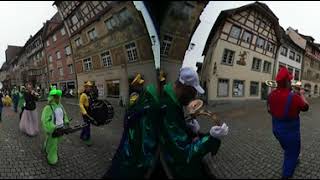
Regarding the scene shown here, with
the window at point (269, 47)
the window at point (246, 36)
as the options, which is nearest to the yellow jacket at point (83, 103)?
the window at point (246, 36)

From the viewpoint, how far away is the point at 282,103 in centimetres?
143

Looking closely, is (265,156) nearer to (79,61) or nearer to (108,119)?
(108,119)

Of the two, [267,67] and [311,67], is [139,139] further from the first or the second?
[311,67]

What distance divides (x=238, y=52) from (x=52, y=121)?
89cm

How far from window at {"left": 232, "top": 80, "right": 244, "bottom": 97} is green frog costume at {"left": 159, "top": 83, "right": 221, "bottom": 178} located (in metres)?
0.22

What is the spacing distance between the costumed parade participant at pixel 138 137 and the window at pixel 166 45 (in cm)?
14

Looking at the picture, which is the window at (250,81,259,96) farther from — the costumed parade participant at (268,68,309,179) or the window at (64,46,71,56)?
the window at (64,46,71,56)

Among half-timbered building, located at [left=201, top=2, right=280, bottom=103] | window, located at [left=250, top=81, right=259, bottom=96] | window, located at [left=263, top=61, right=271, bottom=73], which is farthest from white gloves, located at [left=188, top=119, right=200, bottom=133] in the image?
window, located at [left=263, top=61, right=271, bottom=73]

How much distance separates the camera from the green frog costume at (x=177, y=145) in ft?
3.15

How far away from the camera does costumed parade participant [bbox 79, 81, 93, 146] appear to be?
1.06 meters

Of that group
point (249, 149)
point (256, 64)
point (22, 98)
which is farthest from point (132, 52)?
point (249, 149)

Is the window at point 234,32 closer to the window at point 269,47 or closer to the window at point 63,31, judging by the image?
the window at point 269,47

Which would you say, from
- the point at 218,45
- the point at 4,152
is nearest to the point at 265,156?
the point at 218,45

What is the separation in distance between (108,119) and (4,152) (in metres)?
1.26
